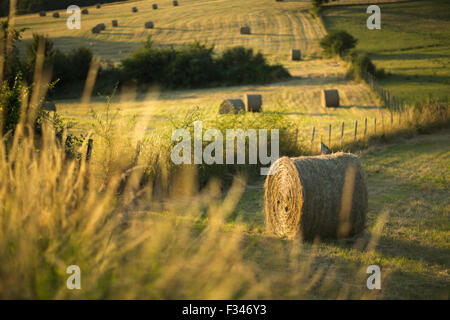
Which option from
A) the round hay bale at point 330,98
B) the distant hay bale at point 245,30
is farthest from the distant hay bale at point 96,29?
the round hay bale at point 330,98

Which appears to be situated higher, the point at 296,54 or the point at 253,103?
the point at 296,54

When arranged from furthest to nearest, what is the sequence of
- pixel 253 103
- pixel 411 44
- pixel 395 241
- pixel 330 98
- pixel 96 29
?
1. pixel 96 29
2. pixel 411 44
3. pixel 330 98
4. pixel 253 103
5. pixel 395 241

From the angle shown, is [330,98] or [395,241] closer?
[395,241]

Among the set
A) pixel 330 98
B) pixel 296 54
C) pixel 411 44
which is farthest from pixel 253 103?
pixel 296 54

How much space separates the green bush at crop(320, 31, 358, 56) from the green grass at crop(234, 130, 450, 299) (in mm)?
28403

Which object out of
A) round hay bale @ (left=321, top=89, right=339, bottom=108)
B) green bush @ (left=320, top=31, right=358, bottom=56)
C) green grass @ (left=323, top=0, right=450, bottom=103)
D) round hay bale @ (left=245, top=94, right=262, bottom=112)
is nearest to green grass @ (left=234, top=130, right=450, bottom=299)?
round hay bale @ (left=245, top=94, right=262, bottom=112)

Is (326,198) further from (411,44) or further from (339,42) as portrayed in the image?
(339,42)

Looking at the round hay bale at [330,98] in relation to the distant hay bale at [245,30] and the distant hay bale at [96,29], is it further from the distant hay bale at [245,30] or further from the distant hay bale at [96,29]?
the distant hay bale at [96,29]

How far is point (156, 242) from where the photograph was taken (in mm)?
4645

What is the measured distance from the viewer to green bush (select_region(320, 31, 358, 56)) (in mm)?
38281

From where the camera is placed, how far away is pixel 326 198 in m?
6.88

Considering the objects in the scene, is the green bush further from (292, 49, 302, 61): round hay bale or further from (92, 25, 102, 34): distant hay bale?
(92, 25, 102, 34): distant hay bale

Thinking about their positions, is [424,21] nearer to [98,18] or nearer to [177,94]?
[177,94]

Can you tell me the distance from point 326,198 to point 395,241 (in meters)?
1.28
